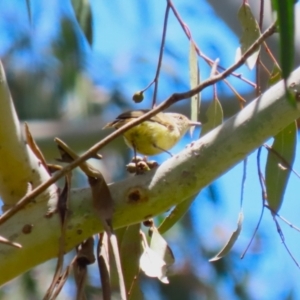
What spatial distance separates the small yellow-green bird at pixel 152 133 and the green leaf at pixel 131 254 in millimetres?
197

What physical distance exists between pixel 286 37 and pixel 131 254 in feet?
2.41

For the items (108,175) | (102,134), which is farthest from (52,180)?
(108,175)

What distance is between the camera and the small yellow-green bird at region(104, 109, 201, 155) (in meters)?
1.34

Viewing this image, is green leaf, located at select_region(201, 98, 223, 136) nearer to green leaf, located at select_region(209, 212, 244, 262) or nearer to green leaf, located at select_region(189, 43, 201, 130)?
green leaf, located at select_region(189, 43, 201, 130)

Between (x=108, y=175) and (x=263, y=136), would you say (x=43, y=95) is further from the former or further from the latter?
(x=263, y=136)

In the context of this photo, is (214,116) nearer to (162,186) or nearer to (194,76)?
(194,76)

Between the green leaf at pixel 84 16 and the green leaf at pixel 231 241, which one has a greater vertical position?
the green leaf at pixel 84 16

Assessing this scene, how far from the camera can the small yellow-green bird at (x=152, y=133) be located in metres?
1.34

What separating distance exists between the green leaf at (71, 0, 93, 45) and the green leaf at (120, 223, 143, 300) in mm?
331

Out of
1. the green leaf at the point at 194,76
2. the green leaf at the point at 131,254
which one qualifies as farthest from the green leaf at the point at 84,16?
the green leaf at the point at 131,254

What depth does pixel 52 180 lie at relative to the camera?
71 centimetres

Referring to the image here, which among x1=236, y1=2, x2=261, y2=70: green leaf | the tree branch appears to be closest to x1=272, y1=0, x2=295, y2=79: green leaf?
the tree branch

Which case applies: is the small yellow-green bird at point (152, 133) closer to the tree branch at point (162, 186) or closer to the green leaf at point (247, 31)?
the green leaf at point (247, 31)

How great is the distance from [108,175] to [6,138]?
2.73 metres
